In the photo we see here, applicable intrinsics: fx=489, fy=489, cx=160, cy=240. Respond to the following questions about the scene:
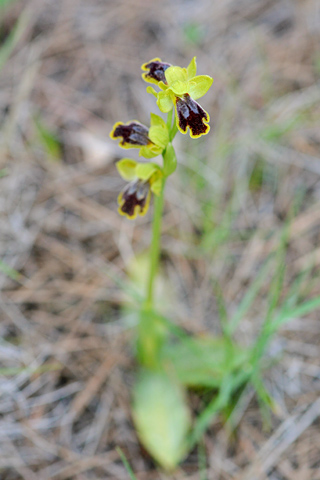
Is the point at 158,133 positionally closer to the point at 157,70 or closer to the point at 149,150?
the point at 149,150

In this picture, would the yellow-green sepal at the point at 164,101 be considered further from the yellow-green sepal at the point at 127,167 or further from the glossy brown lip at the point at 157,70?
the yellow-green sepal at the point at 127,167

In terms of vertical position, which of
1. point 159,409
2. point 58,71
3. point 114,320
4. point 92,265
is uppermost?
point 58,71

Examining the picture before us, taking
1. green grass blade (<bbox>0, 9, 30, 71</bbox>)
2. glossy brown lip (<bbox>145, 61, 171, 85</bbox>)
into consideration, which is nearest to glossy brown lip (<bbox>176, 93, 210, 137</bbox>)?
glossy brown lip (<bbox>145, 61, 171, 85</bbox>)

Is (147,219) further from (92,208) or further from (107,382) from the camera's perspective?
(107,382)

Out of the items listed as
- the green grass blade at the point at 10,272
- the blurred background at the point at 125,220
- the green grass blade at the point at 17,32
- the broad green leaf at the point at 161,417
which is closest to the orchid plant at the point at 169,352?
the broad green leaf at the point at 161,417

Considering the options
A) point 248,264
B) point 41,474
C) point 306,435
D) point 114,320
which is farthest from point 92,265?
point 306,435

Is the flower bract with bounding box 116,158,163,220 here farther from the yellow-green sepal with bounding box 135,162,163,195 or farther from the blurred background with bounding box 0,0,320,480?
the blurred background with bounding box 0,0,320,480

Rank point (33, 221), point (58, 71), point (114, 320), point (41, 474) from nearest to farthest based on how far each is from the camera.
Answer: point (41, 474), point (114, 320), point (33, 221), point (58, 71)
